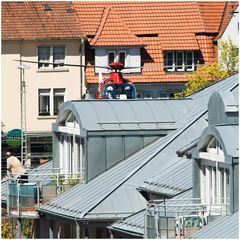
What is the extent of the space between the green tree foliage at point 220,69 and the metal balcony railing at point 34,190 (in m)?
32.2

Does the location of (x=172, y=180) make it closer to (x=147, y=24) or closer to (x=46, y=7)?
(x=46, y=7)

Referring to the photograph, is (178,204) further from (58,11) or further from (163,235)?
(58,11)

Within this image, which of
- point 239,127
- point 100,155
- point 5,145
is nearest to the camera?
point 239,127

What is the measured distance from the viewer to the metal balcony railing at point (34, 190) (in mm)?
41906

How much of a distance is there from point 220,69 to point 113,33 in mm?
10245

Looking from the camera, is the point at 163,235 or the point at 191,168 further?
the point at 191,168

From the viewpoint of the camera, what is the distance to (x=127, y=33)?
87.2 meters

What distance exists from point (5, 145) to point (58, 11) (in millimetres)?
6585

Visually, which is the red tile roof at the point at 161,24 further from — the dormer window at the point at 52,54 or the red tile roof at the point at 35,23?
the dormer window at the point at 52,54

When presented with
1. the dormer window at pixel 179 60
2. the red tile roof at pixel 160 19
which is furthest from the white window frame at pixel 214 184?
the red tile roof at pixel 160 19

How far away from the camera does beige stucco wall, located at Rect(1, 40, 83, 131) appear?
85.9m

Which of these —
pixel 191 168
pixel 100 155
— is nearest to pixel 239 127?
pixel 191 168

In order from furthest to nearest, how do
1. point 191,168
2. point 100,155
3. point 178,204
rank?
point 100,155 < point 191,168 < point 178,204

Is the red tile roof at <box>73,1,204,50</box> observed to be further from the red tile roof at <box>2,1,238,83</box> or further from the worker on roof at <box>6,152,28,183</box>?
the worker on roof at <box>6,152,28,183</box>
